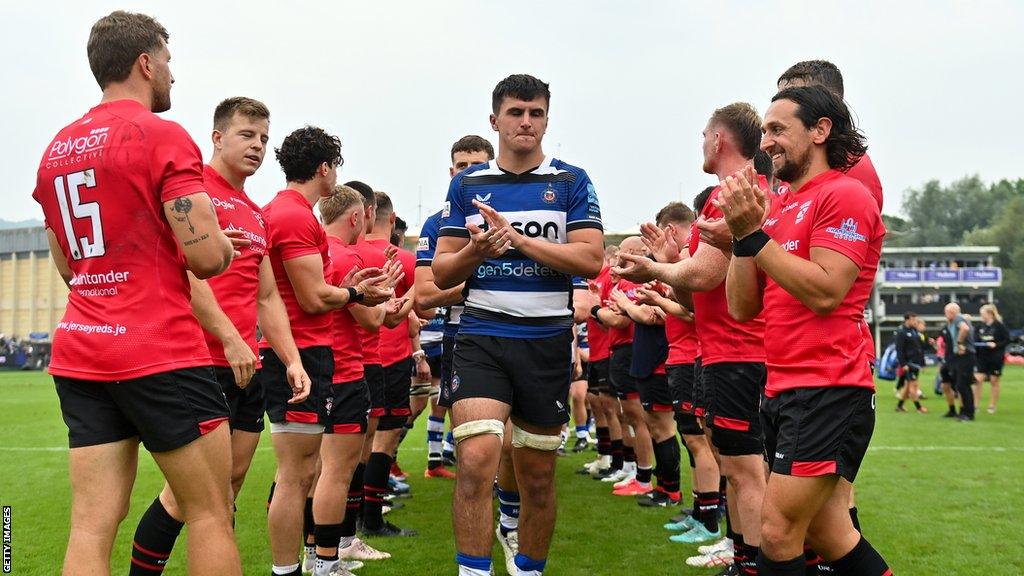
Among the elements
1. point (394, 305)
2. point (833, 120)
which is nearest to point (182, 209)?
point (833, 120)

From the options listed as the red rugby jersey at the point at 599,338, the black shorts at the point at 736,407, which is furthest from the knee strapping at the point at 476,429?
the red rugby jersey at the point at 599,338

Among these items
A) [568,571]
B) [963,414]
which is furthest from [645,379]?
[963,414]

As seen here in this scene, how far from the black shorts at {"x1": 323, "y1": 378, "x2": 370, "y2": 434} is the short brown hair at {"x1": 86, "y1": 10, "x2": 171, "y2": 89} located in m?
2.61

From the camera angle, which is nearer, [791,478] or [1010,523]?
[791,478]

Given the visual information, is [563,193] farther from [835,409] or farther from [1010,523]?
[1010,523]

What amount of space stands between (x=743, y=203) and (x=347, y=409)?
3156mm

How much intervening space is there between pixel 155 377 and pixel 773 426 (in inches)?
107

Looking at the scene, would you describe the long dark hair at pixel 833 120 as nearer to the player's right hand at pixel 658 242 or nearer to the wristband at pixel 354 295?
the player's right hand at pixel 658 242

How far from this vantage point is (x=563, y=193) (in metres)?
4.96

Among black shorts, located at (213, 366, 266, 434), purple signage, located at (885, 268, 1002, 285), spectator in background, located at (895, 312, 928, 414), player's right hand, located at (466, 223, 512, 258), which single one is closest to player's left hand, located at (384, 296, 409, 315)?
black shorts, located at (213, 366, 266, 434)

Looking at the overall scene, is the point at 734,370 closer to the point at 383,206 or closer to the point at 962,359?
the point at 383,206

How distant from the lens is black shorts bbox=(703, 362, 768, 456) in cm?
530

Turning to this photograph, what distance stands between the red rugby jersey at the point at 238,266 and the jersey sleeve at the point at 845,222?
9.79ft

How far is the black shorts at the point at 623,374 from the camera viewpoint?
951 cm
